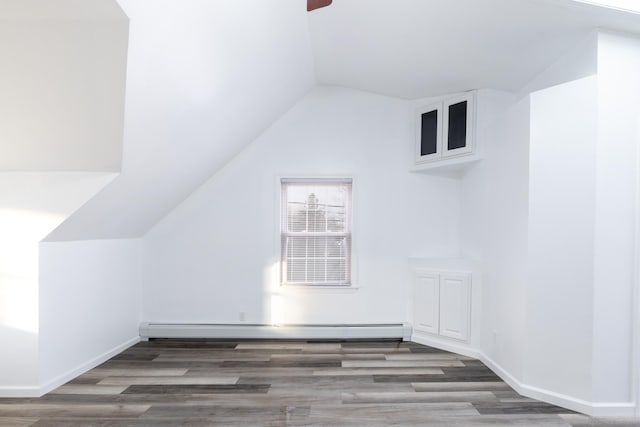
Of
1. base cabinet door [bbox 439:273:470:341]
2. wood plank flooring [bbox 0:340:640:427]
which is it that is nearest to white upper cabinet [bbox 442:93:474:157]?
base cabinet door [bbox 439:273:470:341]

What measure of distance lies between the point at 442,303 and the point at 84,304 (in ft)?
11.3

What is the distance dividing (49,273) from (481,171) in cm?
394

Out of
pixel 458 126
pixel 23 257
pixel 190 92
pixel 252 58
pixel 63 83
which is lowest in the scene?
pixel 23 257

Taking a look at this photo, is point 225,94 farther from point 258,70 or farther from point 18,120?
point 18,120

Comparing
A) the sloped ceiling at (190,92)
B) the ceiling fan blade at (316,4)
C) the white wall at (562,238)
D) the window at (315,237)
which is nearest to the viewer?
the sloped ceiling at (190,92)

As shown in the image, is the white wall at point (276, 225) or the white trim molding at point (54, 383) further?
the white wall at point (276, 225)

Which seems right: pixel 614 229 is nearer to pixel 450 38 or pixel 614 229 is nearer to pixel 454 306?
pixel 454 306

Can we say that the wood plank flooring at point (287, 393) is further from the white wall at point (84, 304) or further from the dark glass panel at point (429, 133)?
the dark glass panel at point (429, 133)

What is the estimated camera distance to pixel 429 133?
4.34 meters

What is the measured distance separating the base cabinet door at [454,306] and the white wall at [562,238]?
96cm

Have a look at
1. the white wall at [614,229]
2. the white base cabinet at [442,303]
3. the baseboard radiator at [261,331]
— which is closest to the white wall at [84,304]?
the baseboard radiator at [261,331]

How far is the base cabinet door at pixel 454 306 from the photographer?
3.97 meters

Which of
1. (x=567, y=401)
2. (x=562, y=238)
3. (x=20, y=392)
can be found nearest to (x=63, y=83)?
(x=20, y=392)

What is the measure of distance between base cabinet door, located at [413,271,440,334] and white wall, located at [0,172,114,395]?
336cm
